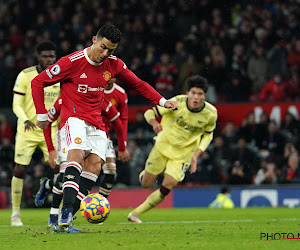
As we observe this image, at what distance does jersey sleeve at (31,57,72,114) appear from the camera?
806cm

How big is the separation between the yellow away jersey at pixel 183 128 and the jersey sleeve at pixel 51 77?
3.42m

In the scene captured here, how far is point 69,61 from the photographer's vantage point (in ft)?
26.6

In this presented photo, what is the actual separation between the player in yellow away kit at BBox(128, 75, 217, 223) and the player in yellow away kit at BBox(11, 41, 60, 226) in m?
1.63

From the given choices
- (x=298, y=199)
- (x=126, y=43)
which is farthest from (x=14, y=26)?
(x=298, y=199)

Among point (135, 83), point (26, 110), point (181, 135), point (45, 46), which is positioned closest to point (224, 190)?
point (181, 135)

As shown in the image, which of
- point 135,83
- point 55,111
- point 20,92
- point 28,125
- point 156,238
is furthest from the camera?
point 20,92

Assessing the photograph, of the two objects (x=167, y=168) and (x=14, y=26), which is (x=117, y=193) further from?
(x=14, y=26)

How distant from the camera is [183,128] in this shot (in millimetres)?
11586

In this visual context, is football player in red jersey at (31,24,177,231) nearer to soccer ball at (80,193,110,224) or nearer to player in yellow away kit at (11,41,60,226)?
soccer ball at (80,193,110,224)

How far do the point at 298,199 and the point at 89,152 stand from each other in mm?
9366

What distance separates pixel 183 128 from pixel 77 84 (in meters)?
3.71

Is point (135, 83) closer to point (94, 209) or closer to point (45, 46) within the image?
point (94, 209)

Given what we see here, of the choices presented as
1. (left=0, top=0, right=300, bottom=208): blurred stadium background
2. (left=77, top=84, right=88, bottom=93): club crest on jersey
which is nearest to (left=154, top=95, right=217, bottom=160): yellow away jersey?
(left=77, top=84, right=88, bottom=93): club crest on jersey

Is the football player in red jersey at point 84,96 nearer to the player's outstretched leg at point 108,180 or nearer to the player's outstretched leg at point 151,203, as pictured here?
the player's outstretched leg at point 151,203
